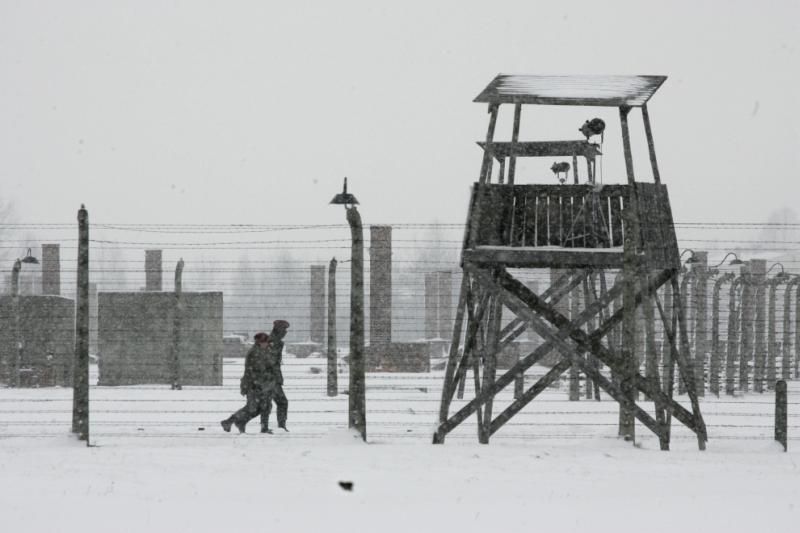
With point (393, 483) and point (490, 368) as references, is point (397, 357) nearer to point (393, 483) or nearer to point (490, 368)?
point (490, 368)

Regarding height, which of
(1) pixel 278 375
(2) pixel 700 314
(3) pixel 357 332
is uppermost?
(2) pixel 700 314

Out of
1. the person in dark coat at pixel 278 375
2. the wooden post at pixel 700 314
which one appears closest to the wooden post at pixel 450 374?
the person in dark coat at pixel 278 375

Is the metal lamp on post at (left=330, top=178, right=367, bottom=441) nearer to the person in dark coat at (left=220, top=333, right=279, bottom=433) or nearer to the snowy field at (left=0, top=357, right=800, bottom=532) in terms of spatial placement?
the snowy field at (left=0, top=357, right=800, bottom=532)

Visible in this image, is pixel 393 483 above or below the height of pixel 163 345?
below

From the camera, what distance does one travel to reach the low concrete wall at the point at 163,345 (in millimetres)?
19609

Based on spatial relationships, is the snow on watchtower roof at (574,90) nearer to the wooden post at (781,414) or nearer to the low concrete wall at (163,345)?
the wooden post at (781,414)

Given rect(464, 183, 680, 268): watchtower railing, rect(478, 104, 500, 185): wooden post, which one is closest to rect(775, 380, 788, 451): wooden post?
rect(464, 183, 680, 268): watchtower railing

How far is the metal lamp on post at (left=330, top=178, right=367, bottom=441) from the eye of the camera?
30.4 ft

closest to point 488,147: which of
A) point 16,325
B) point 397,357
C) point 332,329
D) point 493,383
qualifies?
point 493,383

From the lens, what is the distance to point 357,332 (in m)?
9.38

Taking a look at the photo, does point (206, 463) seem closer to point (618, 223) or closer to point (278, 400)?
point (278, 400)

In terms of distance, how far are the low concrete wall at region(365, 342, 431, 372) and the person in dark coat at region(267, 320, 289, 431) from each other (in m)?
12.7

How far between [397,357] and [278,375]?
13.8 metres

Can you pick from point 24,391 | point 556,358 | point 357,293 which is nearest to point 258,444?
point 357,293
